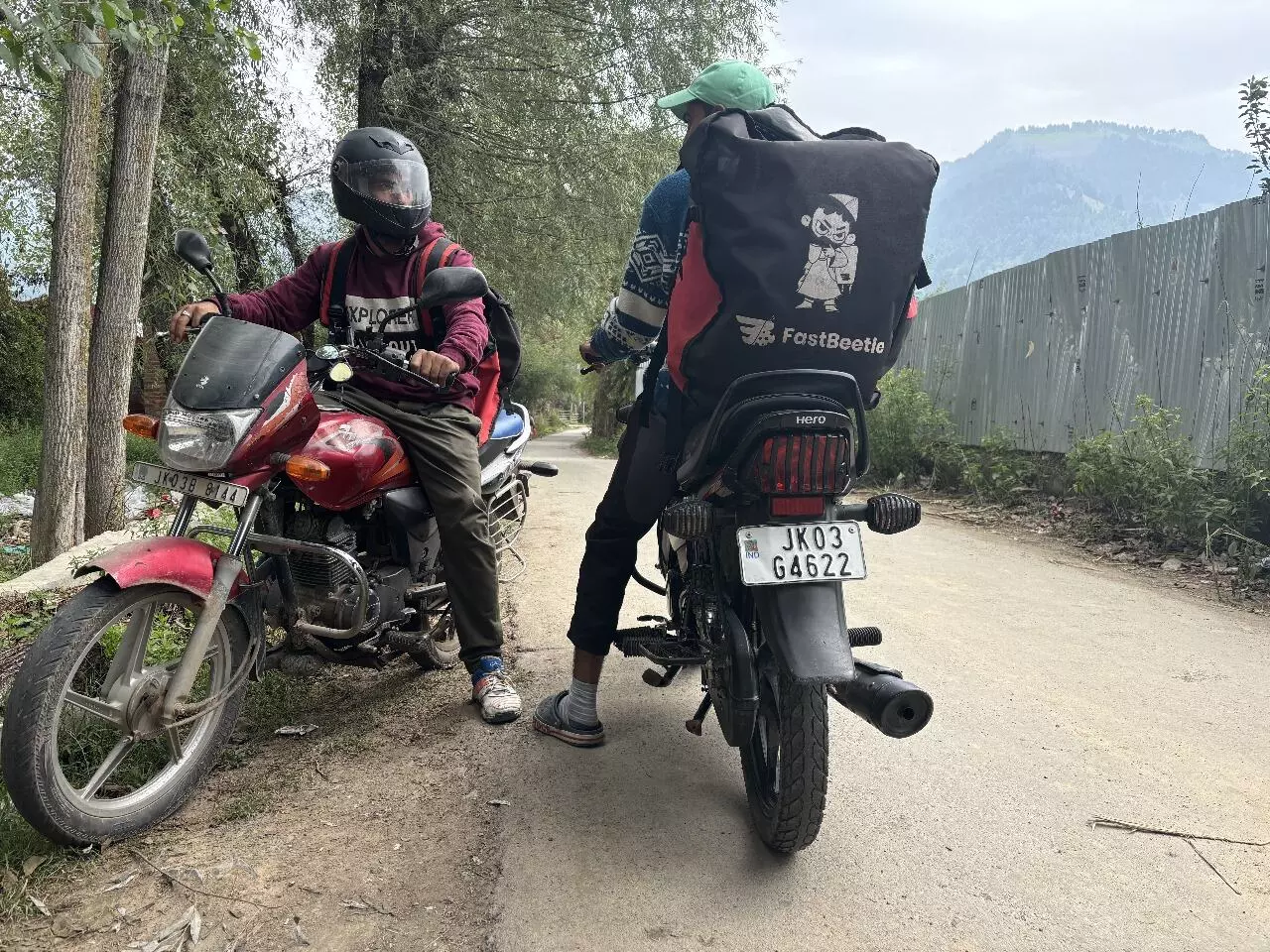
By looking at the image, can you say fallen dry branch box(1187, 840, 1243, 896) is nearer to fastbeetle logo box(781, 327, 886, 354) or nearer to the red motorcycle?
fastbeetle logo box(781, 327, 886, 354)

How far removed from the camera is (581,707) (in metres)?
2.90

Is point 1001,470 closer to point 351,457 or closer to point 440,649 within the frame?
point 440,649

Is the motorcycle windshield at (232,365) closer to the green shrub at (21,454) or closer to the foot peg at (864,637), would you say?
the foot peg at (864,637)

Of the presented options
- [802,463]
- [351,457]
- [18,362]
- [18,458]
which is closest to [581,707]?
[351,457]

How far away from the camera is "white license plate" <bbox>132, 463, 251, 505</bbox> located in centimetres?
237

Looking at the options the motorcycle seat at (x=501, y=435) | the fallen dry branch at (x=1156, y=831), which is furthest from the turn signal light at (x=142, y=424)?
the fallen dry branch at (x=1156, y=831)

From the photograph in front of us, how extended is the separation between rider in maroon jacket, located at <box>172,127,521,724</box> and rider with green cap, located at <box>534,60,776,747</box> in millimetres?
338

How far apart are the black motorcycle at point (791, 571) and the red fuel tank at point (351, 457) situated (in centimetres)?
107

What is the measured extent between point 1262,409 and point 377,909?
5607 mm

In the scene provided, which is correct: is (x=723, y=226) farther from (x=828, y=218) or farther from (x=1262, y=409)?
(x=1262, y=409)

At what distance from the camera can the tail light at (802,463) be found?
2.01 meters

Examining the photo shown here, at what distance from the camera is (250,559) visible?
2.64 m

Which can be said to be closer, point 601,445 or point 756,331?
point 756,331

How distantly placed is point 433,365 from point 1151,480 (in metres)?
5.20
